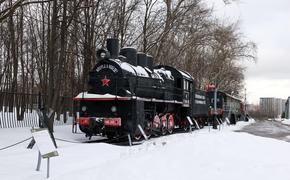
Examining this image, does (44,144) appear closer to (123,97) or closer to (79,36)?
(123,97)

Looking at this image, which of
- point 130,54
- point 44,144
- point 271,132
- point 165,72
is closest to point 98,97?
point 130,54

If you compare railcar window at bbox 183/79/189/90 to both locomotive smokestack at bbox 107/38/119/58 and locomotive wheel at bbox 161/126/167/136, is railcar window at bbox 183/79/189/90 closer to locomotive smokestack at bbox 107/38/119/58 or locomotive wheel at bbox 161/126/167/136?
locomotive wheel at bbox 161/126/167/136

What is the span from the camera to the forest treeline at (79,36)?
834 inches

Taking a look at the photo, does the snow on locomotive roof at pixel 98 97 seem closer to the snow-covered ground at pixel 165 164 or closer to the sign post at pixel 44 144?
the snow-covered ground at pixel 165 164

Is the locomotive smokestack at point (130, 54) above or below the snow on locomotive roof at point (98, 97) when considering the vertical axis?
above

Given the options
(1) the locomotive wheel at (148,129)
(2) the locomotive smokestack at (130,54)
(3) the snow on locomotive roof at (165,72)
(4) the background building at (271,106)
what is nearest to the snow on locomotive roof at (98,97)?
(1) the locomotive wheel at (148,129)

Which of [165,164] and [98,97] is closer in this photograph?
[165,164]

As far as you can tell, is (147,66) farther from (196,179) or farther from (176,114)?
(196,179)

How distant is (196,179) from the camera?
8.38m

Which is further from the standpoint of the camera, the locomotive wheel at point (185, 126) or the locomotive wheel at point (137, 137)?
the locomotive wheel at point (185, 126)

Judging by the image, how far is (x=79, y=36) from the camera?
1064 inches

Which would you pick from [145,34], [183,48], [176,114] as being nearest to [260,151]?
[176,114]

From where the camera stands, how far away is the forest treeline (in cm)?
2119

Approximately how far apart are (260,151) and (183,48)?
3029cm
